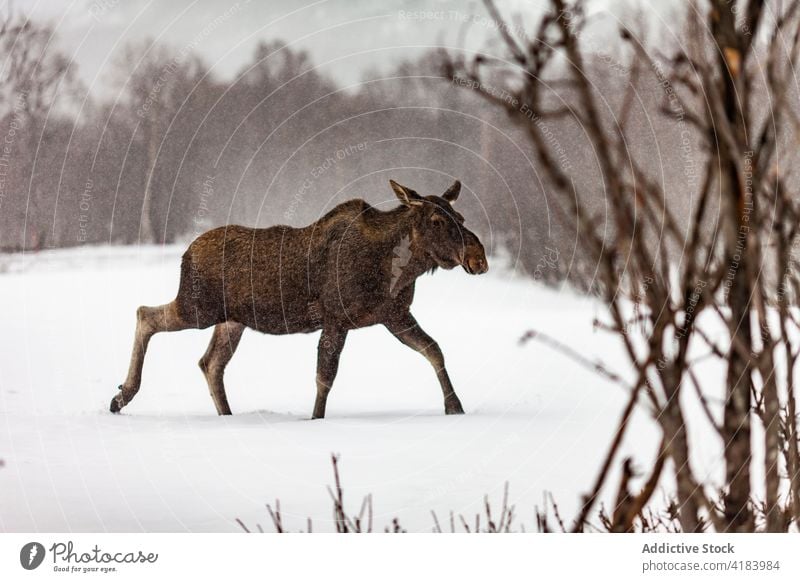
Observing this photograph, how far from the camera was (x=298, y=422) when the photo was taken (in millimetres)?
3361

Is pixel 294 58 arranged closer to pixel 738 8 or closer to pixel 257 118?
pixel 257 118

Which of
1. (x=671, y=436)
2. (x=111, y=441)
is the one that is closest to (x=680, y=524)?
(x=671, y=436)

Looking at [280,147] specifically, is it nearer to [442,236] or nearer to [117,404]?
[442,236]

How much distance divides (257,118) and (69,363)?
1.14 metres

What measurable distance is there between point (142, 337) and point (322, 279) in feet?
2.25

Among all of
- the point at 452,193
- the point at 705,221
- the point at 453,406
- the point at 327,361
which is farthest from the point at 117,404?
the point at 705,221

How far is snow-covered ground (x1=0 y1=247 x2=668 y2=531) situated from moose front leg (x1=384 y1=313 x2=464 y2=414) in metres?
0.04

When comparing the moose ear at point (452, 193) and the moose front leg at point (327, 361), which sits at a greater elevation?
the moose ear at point (452, 193)

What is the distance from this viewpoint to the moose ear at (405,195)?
3.34 m

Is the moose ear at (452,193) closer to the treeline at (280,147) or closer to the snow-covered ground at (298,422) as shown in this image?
the treeline at (280,147)

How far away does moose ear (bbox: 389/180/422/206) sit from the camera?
3338mm

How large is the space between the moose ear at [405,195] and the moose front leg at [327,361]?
504mm

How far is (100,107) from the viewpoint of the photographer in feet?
11.6

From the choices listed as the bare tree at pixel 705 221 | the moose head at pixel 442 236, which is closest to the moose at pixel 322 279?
the moose head at pixel 442 236
